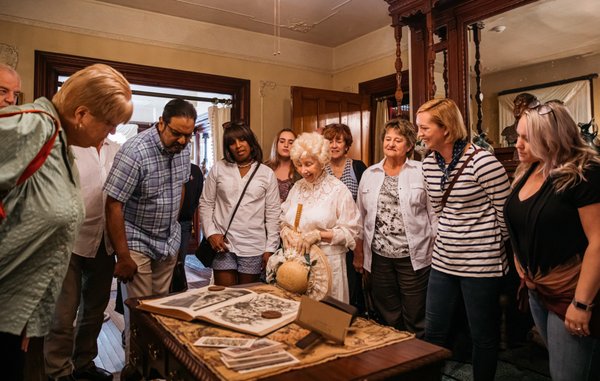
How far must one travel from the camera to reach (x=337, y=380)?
92 centimetres

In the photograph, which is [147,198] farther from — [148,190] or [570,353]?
[570,353]

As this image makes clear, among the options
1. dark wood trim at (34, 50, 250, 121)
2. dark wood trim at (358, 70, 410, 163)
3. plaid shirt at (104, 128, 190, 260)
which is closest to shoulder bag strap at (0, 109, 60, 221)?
plaid shirt at (104, 128, 190, 260)

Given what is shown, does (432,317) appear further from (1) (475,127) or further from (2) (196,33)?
(2) (196,33)

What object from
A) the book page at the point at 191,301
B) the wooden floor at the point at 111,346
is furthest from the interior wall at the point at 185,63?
the book page at the point at 191,301

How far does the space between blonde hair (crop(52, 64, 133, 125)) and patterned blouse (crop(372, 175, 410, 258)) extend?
5.15ft

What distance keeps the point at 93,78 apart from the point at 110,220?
3.09ft

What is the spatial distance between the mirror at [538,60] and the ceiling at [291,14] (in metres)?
1.57

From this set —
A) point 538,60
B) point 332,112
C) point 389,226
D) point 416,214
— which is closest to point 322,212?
point 389,226

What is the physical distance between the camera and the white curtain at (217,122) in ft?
21.3

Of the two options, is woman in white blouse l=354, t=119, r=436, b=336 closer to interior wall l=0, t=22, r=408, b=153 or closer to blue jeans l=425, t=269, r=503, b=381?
blue jeans l=425, t=269, r=503, b=381

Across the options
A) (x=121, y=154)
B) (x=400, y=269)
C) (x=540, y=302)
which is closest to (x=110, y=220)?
(x=121, y=154)

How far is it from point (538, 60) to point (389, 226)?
154cm

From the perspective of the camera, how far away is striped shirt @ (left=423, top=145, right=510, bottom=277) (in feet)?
5.72

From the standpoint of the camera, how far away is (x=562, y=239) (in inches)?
52.6
